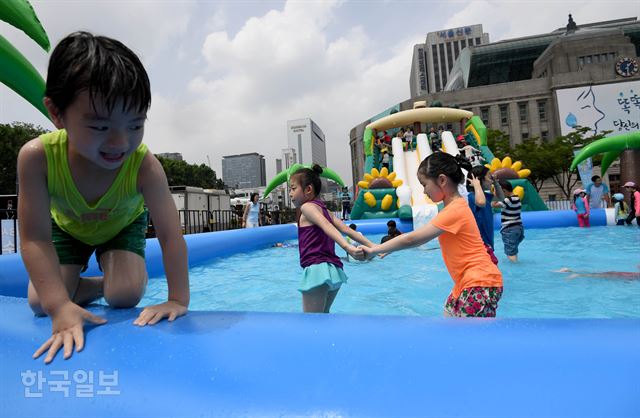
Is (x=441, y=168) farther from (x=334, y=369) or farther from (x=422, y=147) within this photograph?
(x=422, y=147)

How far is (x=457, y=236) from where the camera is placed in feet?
6.84

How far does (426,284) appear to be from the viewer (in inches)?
163

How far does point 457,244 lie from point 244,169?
124 metres

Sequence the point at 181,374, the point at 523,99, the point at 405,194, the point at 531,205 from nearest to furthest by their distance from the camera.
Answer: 1. the point at 181,374
2. the point at 405,194
3. the point at 531,205
4. the point at 523,99

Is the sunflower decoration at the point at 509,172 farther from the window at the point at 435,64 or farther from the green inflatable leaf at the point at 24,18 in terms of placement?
the window at the point at 435,64

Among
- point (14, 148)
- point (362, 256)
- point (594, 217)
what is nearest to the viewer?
point (362, 256)

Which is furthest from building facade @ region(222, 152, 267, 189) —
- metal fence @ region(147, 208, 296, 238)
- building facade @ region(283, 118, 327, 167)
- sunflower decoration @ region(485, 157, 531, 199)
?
sunflower decoration @ region(485, 157, 531, 199)

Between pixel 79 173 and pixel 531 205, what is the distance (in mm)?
11189

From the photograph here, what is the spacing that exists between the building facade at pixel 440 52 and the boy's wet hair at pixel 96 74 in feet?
289

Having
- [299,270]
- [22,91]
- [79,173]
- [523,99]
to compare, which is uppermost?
[523,99]

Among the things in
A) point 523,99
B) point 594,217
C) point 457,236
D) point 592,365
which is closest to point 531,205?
point 594,217

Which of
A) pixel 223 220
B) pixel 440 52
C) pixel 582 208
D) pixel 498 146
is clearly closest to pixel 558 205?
pixel 498 146

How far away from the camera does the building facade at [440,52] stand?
277 feet

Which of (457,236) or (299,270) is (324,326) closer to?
(457,236)
